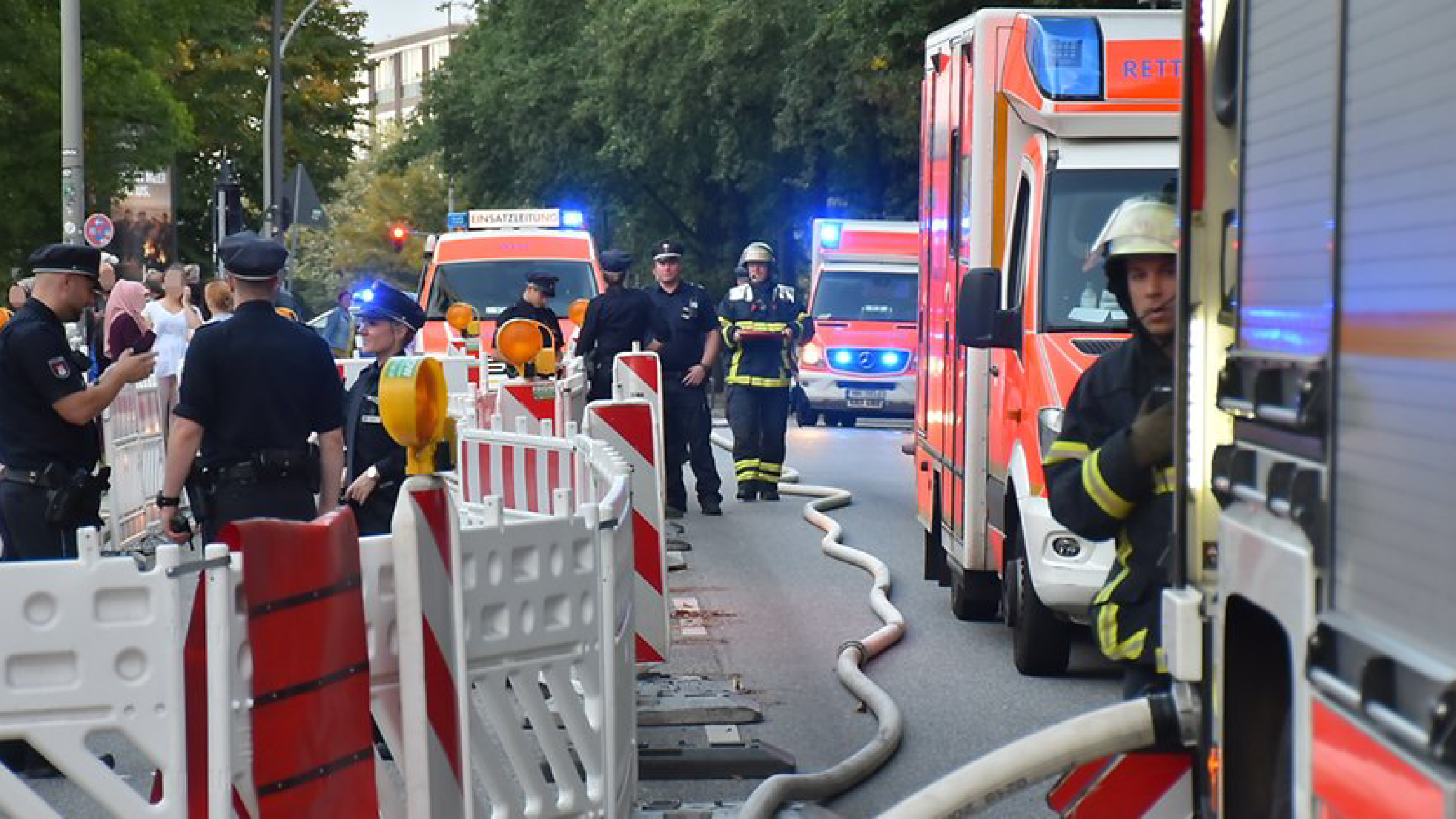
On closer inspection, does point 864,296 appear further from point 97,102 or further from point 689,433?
point 689,433

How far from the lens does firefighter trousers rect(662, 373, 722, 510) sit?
18.2 metres

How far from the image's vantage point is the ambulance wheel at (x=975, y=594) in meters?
12.1

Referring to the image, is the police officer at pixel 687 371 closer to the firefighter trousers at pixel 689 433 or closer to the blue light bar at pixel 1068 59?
the firefighter trousers at pixel 689 433

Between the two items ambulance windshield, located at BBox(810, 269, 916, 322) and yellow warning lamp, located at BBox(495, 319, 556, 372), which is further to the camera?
ambulance windshield, located at BBox(810, 269, 916, 322)

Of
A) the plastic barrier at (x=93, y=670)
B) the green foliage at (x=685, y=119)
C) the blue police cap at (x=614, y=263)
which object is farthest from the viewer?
the green foliage at (x=685, y=119)

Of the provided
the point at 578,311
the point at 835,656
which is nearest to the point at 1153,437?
the point at 835,656

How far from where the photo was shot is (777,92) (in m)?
45.4

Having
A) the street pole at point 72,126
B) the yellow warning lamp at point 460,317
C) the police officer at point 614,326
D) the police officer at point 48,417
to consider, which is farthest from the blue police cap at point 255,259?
the street pole at point 72,126

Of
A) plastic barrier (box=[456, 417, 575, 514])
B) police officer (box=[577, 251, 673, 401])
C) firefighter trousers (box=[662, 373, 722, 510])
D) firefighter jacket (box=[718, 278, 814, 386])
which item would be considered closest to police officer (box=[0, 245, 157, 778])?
plastic barrier (box=[456, 417, 575, 514])

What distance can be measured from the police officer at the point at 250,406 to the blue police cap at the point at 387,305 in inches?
43.9

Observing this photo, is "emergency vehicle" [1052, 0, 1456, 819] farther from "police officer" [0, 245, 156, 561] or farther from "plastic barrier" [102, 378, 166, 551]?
"plastic barrier" [102, 378, 166, 551]

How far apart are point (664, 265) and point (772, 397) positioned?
5.34ft

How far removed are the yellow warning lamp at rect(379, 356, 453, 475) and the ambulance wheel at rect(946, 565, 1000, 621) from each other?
619 cm

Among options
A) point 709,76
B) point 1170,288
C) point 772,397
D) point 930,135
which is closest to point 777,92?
point 709,76
